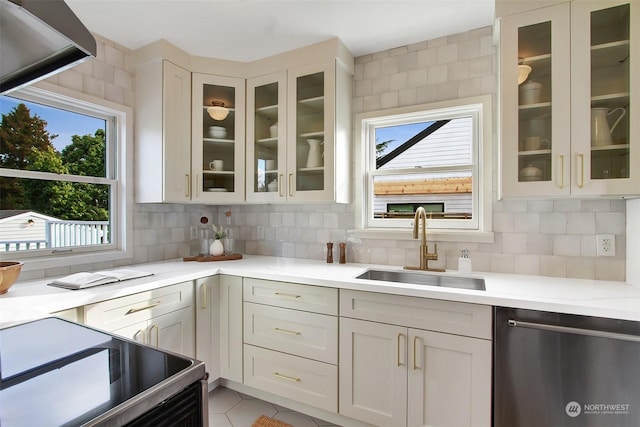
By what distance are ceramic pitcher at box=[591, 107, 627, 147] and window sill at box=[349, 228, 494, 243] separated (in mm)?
755

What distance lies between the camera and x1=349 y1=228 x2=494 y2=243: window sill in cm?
217

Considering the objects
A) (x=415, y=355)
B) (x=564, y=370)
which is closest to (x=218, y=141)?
(x=415, y=355)

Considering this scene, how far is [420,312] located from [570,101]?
4.41ft

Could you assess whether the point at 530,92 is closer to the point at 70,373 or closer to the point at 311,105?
the point at 311,105

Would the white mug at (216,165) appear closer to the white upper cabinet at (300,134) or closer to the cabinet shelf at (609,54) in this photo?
the white upper cabinet at (300,134)

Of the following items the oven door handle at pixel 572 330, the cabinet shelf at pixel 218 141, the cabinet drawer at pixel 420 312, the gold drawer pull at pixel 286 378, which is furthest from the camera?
the cabinet shelf at pixel 218 141

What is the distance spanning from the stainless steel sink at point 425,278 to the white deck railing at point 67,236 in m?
1.87

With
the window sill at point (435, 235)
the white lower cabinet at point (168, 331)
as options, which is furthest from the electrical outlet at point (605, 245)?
the white lower cabinet at point (168, 331)

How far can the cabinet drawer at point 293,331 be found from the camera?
1.93 m

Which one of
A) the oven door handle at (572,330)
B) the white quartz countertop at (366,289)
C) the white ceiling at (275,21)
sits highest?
the white ceiling at (275,21)

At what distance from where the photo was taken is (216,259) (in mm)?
2637

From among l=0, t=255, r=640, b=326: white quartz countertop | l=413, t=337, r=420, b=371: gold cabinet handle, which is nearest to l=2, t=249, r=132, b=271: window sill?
l=0, t=255, r=640, b=326: white quartz countertop

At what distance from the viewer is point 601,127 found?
167cm

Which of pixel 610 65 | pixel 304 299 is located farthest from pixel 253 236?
pixel 610 65
